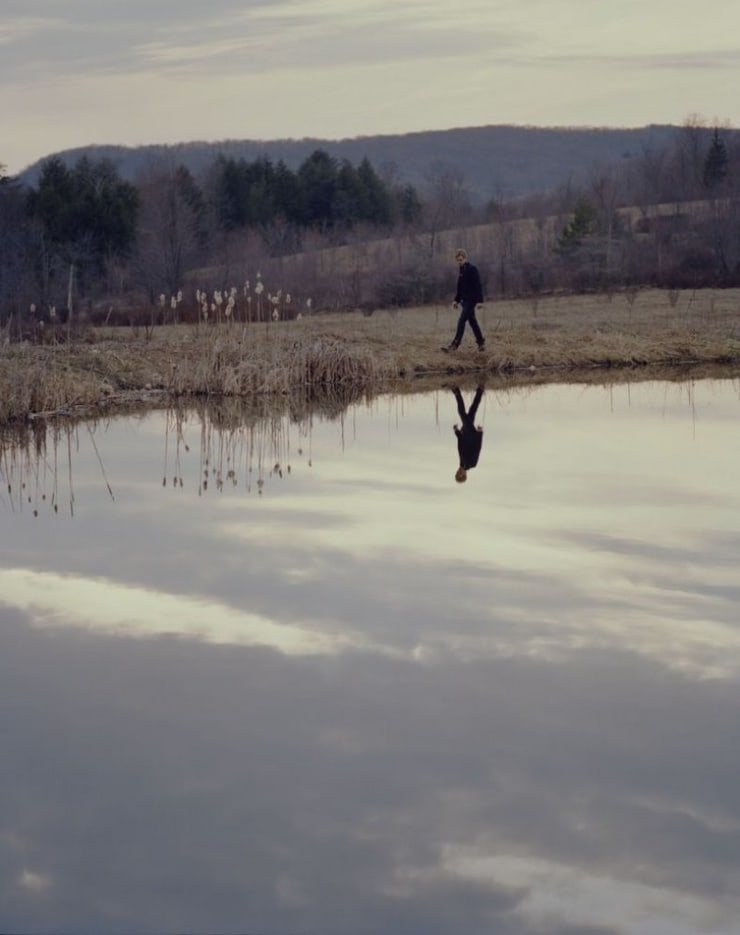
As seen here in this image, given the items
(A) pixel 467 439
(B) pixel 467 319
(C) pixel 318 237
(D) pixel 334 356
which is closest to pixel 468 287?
(B) pixel 467 319

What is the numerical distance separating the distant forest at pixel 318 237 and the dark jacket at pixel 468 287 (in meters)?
4.08

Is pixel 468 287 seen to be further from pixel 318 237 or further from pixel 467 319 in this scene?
pixel 318 237

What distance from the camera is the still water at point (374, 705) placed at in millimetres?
5637

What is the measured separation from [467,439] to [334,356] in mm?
6540

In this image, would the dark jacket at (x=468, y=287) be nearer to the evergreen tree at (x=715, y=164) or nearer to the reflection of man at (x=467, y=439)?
the reflection of man at (x=467, y=439)

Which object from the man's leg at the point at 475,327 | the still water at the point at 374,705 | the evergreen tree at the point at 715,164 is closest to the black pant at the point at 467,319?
the man's leg at the point at 475,327

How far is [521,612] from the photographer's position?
9.34 meters

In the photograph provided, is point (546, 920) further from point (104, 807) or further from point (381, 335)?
point (381, 335)

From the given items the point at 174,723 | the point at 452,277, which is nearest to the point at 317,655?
the point at 174,723

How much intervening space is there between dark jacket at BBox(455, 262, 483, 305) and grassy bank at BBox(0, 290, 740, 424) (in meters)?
1.34

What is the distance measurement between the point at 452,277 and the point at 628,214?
2998cm

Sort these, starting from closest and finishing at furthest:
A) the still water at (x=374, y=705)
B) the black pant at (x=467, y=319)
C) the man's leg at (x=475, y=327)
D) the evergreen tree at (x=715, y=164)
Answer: the still water at (x=374, y=705), the black pant at (x=467, y=319), the man's leg at (x=475, y=327), the evergreen tree at (x=715, y=164)

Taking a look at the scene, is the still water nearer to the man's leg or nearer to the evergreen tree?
the man's leg

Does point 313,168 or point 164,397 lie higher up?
point 313,168
